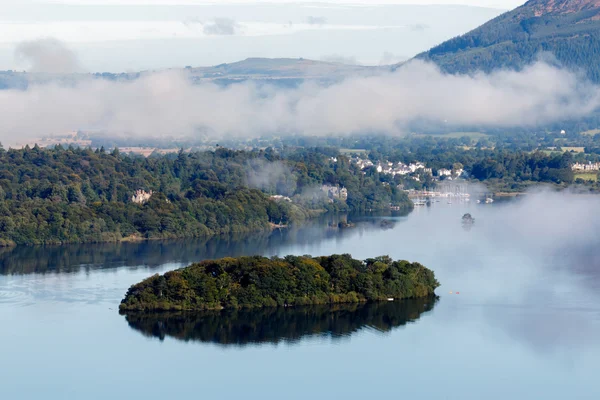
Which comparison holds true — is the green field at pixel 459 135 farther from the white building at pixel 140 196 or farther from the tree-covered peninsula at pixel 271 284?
the tree-covered peninsula at pixel 271 284

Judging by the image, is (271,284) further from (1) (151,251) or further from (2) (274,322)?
(1) (151,251)

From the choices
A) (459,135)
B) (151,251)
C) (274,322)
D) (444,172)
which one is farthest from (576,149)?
(274,322)

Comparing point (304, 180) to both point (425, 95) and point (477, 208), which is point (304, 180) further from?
point (425, 95)

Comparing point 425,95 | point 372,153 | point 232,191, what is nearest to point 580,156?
point 372,153

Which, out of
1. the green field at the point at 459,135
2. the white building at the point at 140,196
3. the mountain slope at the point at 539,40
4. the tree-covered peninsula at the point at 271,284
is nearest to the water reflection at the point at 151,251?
the tree-covered peninsula at the point at 271,284

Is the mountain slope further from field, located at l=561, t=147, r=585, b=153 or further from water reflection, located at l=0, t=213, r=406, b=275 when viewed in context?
water reflection, located at l=0, t=213, r=406, b=275

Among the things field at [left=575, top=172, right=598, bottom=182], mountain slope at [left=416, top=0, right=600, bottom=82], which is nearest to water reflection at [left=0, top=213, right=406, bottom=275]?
field at [left=575, top=172, right=598, bottom=182]
